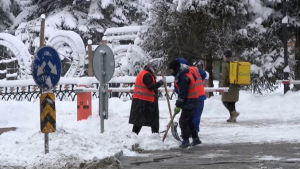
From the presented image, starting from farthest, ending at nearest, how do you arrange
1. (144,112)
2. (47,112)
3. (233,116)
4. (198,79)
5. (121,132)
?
(233,116) → (144,112) → (121,132) → (198,79) → (47,112)

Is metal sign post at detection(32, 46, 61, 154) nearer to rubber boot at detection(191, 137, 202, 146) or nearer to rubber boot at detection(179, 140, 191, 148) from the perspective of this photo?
rubber boot at detection(179, 140, 191, 148)

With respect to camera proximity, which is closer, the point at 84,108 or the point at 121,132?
the point at 121,132

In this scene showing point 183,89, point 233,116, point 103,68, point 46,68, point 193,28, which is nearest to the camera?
point 46,68

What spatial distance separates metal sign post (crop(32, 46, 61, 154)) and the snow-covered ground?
1.55 ft

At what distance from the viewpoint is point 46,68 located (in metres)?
A: 8.68

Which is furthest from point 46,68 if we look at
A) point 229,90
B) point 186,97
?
point 229,90

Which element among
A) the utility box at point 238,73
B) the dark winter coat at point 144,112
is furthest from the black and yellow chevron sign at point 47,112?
the utility box at point 238,73

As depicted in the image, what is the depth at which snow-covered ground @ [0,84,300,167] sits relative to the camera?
29.6 feet

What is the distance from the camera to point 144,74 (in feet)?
37.2

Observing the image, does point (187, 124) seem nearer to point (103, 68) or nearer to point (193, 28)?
point (103, 68)

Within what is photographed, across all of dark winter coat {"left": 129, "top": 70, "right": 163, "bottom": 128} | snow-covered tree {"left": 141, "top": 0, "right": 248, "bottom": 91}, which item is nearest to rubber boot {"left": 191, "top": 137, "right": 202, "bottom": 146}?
dark winter coat {"left": 129, "top": 70, "right": 163, "bottom": 128}

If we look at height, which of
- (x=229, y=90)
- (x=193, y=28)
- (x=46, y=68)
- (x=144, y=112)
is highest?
(x=193, y=28)

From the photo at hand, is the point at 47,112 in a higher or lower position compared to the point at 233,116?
higher

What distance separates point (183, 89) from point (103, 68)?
1.75 meters
